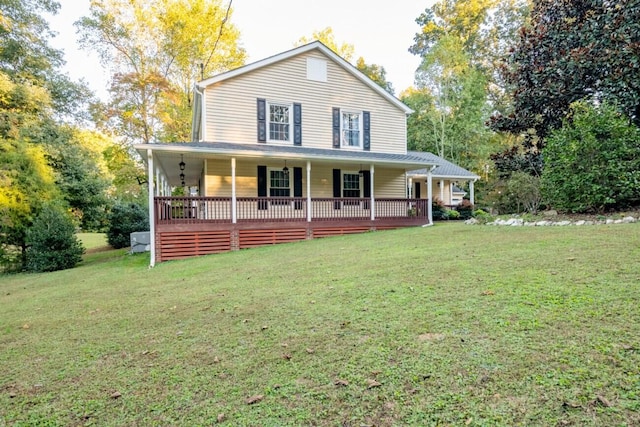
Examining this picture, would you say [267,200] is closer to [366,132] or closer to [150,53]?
[366,132]

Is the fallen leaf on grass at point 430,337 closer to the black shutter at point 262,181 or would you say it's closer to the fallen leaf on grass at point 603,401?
the fallen leaf on grass at point 603,401

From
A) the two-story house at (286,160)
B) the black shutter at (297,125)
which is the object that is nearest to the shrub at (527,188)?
the two-story house at (286,160)

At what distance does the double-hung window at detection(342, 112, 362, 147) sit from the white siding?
1.12 ft

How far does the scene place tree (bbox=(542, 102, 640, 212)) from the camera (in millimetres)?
8852

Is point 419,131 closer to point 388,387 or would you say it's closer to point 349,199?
point 349,199

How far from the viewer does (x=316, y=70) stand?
49.1ft

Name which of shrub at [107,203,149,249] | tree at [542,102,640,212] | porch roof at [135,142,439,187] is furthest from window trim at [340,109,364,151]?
shrub at [107,203,149,249]

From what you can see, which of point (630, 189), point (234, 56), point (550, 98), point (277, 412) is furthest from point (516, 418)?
point (234, 56)

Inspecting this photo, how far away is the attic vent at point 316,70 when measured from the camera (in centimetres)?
1488

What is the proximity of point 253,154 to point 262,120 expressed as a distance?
2692mm

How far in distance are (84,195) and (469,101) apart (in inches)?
1061

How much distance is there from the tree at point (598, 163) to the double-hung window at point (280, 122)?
9.24m

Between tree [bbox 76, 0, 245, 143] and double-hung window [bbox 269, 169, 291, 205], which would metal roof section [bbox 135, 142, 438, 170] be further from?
tree [bbox 76, 0, 245, 143]

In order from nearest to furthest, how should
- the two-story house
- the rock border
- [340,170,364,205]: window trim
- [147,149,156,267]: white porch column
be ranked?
1. the rock border
2. [147,149,156,267]: white porch column
3. the two-story house
4. [340,170,364,205]: window trim
